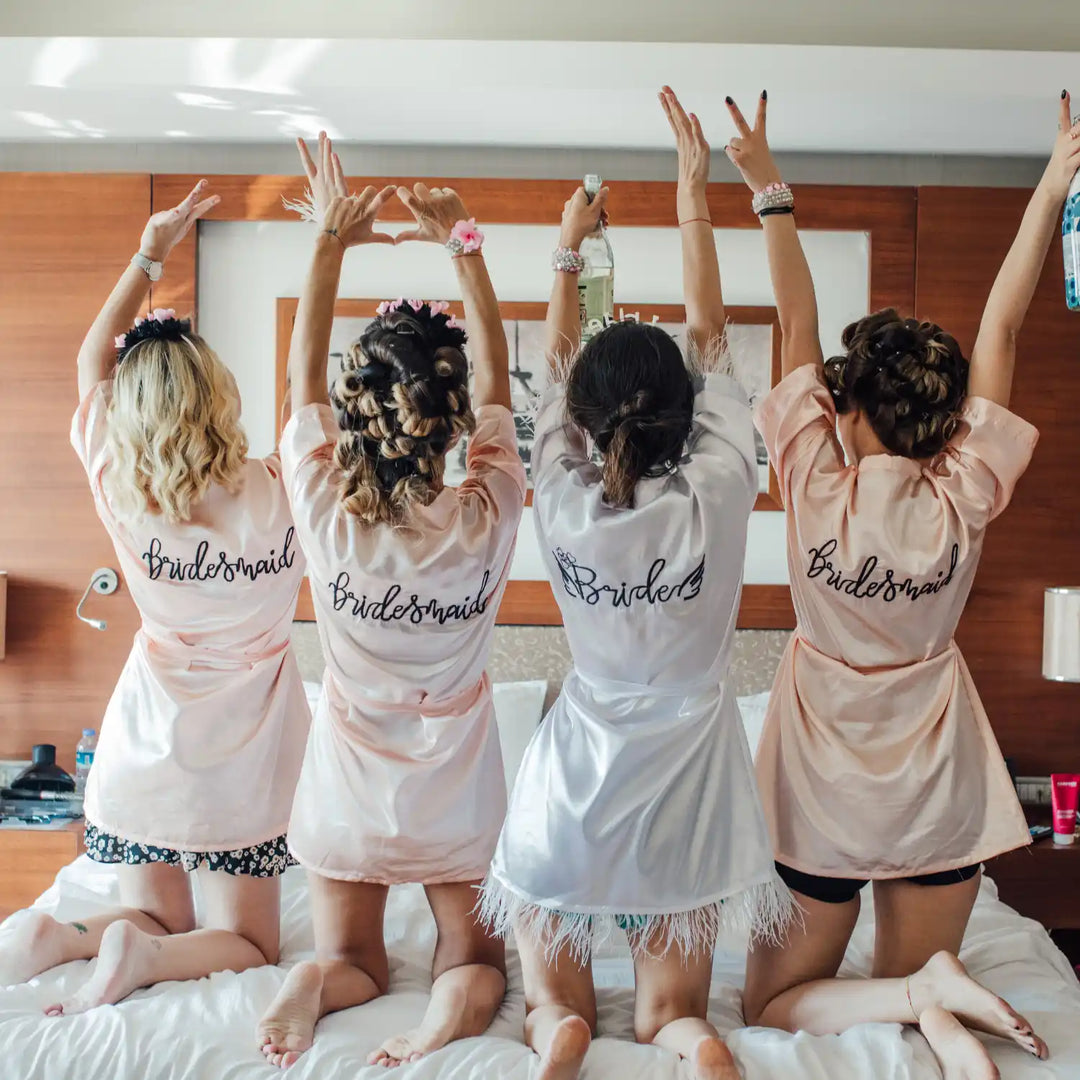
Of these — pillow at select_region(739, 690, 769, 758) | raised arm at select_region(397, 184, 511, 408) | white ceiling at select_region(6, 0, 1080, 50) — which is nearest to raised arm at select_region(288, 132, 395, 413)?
raised arm at select_region(397, 184, 511, 408)

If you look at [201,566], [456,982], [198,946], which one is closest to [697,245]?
[201,566]

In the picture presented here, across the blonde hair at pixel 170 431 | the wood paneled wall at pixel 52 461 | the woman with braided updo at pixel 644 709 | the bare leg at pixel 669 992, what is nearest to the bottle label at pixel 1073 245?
the woman with braided updo at pixel 644 709

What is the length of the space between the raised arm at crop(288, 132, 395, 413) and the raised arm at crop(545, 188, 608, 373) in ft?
1.16

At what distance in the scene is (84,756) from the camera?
3.61 meters

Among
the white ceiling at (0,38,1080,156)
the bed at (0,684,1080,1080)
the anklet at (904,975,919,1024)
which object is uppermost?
the white ceiling at (0,38,1080,156)

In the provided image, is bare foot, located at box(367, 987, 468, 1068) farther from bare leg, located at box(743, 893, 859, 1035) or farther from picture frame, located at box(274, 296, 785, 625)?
picture frame, located at box(274, 296, 785, 625)

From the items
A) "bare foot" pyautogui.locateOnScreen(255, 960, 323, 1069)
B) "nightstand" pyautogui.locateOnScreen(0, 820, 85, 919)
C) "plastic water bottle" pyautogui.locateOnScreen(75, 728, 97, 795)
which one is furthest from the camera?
"plastic water bottle" pyautogui.locateOnScreen(75, 728, 97, 795)

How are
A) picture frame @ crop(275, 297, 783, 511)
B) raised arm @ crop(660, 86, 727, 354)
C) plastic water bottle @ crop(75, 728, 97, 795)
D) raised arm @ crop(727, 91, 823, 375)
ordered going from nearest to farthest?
raised arm @ crop(660, 86, 727, 354) < raised arm @ crop(727, 91, 823, 375) < plastic water bottle @ crop(75, 728, 97, 795) < picture frame @ crop(275, 297, 783, 511)

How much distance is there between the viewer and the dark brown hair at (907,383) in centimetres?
197

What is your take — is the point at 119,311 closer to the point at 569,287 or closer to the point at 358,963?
the point at 569,287

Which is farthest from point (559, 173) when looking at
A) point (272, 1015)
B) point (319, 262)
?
point (272, 1015)

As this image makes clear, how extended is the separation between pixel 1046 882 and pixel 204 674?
2.62m

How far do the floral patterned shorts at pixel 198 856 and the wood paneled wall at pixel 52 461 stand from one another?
1.66m

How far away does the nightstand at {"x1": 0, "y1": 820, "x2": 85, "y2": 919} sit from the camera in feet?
11.0
